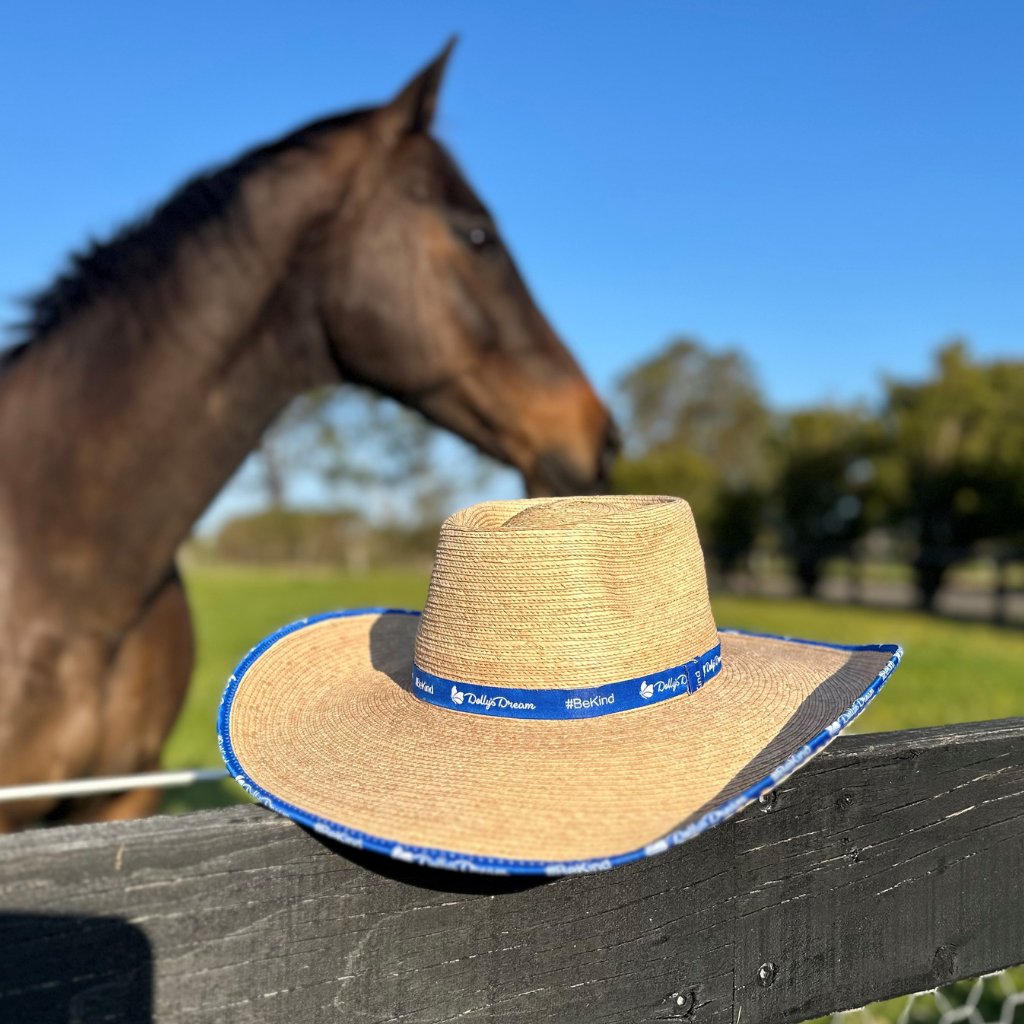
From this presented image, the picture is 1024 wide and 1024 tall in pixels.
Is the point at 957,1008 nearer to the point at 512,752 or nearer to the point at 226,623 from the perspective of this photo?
the point at 512,752

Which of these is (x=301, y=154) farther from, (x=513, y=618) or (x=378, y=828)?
(x=378, y=828)

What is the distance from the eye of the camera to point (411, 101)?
5.99 ft

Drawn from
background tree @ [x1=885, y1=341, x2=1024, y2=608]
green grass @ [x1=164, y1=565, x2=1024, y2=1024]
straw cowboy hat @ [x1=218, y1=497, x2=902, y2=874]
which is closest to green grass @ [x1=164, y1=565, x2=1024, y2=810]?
green grass @ [x1=164, y1=565, x2=1024, y2=1024]

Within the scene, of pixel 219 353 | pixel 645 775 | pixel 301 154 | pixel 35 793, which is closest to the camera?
pixel 645 775

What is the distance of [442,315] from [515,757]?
4.29 feet

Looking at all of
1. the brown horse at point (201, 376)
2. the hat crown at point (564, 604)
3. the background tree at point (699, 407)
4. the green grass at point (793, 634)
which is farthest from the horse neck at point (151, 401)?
the background tree at point (699, 407)

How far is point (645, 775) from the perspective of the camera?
63 centimetres

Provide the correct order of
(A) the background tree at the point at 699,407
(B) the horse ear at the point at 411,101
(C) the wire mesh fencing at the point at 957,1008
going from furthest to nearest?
1. (A) the background tree at the point at 699,407
2. (C) the wire mesh fencing at the point at 957,1008
3. (B) the horse ear at the point at 411,101

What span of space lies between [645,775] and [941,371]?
1381cm

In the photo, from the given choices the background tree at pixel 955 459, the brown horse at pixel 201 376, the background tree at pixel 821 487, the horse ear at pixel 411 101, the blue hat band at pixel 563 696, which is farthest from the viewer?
the background tree at pixel 821 487

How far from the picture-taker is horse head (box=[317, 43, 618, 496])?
175 cm

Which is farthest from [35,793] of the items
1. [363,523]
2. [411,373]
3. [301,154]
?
[363,523]

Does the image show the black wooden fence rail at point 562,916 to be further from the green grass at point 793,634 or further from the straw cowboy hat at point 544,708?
the green grass at point 793,634

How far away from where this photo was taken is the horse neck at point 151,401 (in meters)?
1.53
